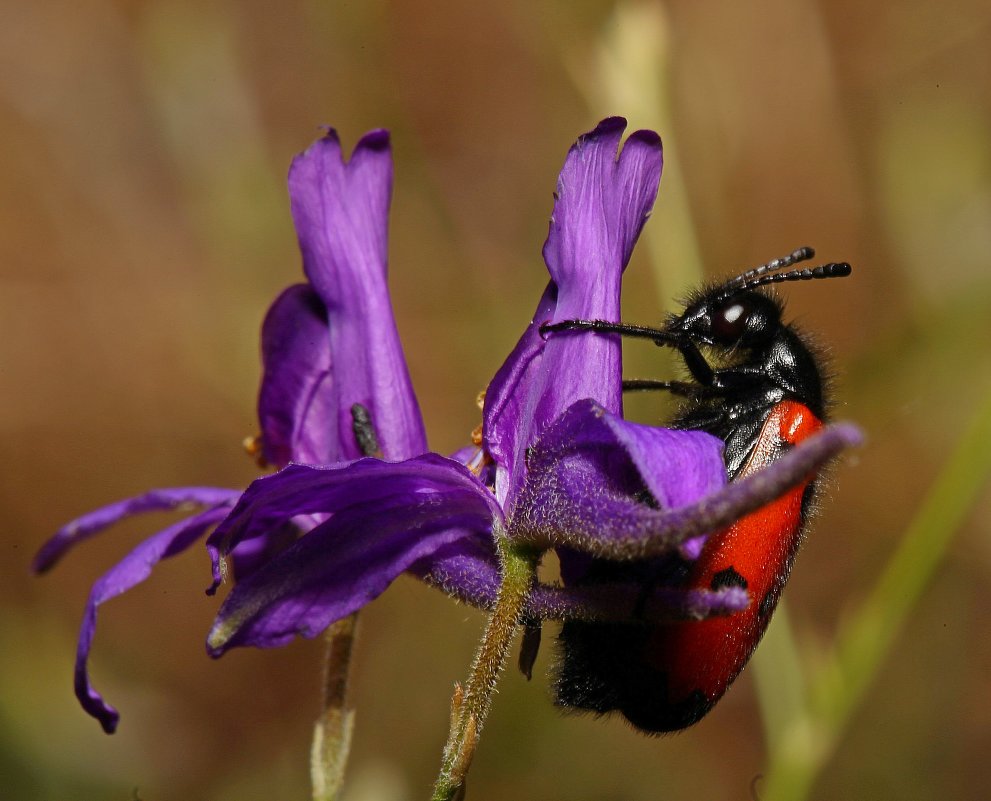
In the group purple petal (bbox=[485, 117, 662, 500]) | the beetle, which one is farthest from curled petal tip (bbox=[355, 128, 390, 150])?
the beetle

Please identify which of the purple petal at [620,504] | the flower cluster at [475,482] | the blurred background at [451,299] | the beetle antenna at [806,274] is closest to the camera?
the purple petal at [620,504]

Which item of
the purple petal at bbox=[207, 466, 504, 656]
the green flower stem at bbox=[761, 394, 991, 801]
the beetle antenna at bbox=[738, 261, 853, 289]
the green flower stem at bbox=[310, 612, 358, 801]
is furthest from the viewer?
the green flower stem at bbox=[761, 394, 991, 801]

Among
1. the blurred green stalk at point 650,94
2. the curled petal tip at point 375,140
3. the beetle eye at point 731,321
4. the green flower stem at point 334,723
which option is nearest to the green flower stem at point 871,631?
the blurred green stalk at point 650,94

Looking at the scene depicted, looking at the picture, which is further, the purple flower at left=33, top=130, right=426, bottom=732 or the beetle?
the purple flower at left=33, top=130, right=426, bottom=732

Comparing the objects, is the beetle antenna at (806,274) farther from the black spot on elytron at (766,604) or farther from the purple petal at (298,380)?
the purple petal at (298,380)

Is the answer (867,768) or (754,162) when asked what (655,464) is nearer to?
(867,768)

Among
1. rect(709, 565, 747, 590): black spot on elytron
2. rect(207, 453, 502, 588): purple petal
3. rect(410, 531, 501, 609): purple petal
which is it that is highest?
rect(207, 453, 502, 588): purple petal

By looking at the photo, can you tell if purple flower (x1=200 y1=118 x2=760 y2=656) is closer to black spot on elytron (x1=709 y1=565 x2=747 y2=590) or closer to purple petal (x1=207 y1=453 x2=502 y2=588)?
purple petal (x1=207 y1=453 x2=502 y2=588)

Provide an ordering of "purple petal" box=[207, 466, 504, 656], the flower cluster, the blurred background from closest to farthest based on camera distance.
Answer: the flower cluster → "purple petal" box=[207, 466, 504, 656] → the blurred background
